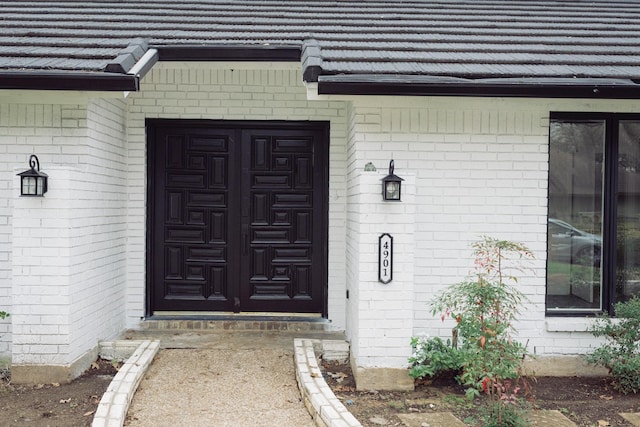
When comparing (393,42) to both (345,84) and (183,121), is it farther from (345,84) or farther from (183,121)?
(183,121)

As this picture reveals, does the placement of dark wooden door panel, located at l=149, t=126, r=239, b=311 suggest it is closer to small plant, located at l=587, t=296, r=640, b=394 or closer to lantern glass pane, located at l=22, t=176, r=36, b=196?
lantern glass pane, located at l=22, t=176, r=36, b=196

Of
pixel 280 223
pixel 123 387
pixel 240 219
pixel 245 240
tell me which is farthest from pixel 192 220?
pixel 123 387

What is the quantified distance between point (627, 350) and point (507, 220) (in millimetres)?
1583

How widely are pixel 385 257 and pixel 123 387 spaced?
8.09ft

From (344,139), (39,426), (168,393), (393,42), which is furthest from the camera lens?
(344,139)

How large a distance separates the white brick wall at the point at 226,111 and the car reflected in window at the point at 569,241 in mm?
2280

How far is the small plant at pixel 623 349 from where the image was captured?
535 centimetres

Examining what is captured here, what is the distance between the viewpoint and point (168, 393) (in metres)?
5.09

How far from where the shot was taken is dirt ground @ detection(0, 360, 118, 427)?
461 cm

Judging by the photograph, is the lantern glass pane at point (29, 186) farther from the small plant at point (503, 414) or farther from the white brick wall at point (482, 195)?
the small plant at point (503, 414)

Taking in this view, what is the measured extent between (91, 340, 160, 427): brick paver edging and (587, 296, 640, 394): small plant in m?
4.14

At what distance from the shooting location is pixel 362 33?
6.82 meters

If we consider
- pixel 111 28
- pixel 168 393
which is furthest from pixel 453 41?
pixel 168 393

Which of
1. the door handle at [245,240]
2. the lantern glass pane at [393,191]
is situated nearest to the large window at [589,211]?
the lantern glass pane at [393,191]
